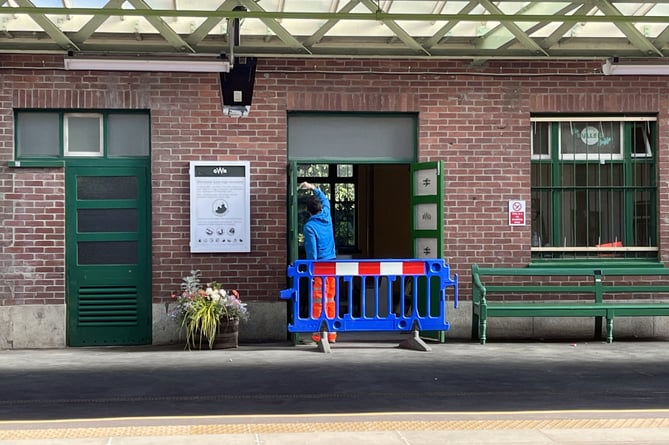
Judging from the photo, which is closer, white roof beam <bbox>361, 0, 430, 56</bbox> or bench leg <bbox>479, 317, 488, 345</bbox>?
white roof beam <bbox>361, 0, 430, 56</bbox>

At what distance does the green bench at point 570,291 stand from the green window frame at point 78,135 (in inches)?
192

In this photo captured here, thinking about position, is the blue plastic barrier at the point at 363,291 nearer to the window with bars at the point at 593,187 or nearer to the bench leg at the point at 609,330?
the window with bars at the point at 593,187

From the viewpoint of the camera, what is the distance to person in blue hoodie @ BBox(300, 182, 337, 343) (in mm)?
13016

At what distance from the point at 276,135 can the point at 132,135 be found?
1.91m

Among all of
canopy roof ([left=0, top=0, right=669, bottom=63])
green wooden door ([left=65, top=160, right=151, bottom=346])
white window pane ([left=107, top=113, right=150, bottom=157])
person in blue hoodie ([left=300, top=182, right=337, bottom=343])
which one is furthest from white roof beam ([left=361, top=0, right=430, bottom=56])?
green wooden door ([left=65, top=160, right=151, bottom=346])

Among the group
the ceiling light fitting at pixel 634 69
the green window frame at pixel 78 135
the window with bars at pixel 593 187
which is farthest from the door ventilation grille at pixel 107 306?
the ceiling light fitting at pixel 634 69

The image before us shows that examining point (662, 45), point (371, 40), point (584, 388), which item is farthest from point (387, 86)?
point (584, 388)

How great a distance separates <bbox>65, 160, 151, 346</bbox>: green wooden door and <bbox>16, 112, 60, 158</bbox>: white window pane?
0.36 m

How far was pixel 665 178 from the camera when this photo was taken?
47.7 ft

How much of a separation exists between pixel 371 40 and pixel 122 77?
332 cm

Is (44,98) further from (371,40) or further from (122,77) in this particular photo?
(371,40)

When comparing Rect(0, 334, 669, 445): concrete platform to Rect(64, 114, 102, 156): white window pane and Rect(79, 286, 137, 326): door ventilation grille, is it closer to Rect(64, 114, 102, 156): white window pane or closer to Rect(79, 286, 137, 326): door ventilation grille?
Rect(79, 286, 137, 326): door ventilation grille

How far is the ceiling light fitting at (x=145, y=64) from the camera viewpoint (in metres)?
12.1

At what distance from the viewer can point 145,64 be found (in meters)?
12.1
